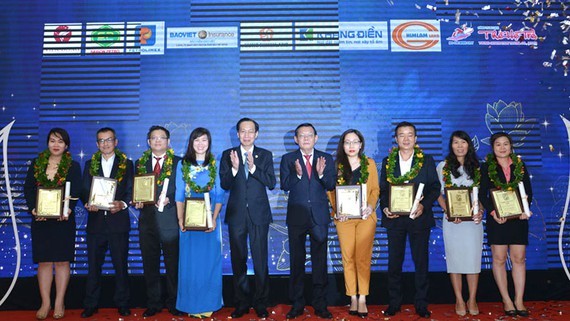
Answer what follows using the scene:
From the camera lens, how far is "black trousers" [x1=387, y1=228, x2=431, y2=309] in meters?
4.34

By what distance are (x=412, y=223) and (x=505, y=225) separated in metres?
0.88

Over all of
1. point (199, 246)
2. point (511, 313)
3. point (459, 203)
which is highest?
point (459, 203)

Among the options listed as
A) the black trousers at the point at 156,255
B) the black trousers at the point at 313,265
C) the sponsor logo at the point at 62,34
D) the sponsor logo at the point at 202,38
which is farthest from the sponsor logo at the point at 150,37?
the black trousers at the point at 313,265

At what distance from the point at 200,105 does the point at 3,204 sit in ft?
8.00

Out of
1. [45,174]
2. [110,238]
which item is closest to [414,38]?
[110,238]

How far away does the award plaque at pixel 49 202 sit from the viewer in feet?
14.3

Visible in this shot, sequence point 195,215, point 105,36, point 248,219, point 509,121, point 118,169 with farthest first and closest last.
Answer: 1. point 105,36
2. point 509,121
3. point 118,169
4. point 248,219
5. point 195,215

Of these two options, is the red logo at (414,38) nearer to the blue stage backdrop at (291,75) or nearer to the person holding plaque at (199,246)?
the blue stage backdrop at (291,75)

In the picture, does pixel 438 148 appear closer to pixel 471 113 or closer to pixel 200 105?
pixel 471 113

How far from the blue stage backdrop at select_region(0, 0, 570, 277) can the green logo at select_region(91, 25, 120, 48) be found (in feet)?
0.04

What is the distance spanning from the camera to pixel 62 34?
544 cm

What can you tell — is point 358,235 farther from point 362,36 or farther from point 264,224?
point 362,36

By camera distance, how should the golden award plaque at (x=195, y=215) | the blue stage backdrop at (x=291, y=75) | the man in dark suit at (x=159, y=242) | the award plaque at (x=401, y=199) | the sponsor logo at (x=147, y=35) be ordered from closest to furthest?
the golden award plaque at (x=195, y=215)
the award plaque at (x=401, y=199)
the man in dark suit at (x=159, y=242)
the blue stage backdrop at (x=291, y=75)
the sponsor logo at (x=147, y=35)

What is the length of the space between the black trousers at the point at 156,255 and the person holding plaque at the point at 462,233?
2.63 metres
